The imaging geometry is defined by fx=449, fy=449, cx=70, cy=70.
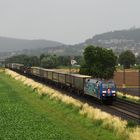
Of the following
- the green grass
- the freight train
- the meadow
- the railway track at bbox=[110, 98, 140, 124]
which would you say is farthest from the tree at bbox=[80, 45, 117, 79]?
the green grass

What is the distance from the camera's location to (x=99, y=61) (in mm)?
132125

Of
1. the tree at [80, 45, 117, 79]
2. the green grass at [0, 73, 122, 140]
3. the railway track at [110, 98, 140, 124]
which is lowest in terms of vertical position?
the railway track at [110, 98, 140, 124]

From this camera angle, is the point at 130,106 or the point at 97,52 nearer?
the point at 130,106

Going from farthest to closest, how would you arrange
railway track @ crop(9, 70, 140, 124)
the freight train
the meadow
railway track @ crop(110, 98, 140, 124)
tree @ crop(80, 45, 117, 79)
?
tree @ crop(80, 45, 117, 79), the freight train, railway track @ crop(9, 70, 140, 124), railway track @ crop(110, 98, 140, 124), the meadow

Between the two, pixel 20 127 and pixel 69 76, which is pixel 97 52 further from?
pixel 20 127

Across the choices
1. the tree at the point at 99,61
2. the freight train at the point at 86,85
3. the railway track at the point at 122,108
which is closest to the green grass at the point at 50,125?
the railway track at the point at 122,108

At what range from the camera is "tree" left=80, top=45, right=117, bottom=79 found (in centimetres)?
12644

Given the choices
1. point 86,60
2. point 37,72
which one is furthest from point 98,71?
point 37,72

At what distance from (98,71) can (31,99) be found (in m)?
70.0

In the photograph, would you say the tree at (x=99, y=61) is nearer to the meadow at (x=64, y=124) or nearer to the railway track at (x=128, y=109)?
the railway track at (x=128, y=109)

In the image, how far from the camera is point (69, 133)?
29250 millimetres

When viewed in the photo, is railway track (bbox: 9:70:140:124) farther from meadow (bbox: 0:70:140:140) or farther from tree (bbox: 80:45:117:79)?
tree (bbox: 80:45:117:79)

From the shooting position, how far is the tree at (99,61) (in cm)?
12644

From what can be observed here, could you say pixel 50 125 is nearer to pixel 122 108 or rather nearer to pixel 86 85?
pixel 122 108
